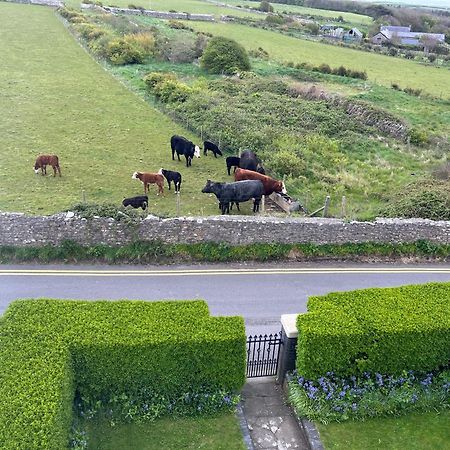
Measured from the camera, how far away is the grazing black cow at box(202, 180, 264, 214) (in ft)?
65.6

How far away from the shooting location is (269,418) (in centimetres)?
1109

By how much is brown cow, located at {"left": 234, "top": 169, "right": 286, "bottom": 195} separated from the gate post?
32.4 ft

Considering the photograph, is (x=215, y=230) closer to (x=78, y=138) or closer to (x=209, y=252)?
(x=209, y=252)

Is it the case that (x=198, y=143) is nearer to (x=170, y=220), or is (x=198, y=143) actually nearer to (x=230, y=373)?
(x=170, y=220)

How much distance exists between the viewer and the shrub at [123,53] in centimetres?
4181

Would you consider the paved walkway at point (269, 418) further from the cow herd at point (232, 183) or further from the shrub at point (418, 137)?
the shrub at point (418, 137)

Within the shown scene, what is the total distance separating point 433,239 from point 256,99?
61.7 feet

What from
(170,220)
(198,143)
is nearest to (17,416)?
(170,220)

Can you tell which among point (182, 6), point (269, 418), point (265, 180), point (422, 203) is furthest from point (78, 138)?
point (182, 6)

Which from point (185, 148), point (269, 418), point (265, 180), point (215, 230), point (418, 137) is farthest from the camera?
point (418, 137)

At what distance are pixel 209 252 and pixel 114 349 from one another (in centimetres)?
768

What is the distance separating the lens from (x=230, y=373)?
10938 mm

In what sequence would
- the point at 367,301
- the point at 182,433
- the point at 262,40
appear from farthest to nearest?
the point at 262,40
the point at 367,301
the point at 182,433

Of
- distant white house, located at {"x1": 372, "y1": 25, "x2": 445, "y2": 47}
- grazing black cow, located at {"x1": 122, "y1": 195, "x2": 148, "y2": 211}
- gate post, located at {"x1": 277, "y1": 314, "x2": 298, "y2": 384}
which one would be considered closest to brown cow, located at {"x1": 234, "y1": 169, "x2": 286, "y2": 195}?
grazing black cow, located at {"x1": 122, "y1": 195, "x2": 148, "y2": 211}
